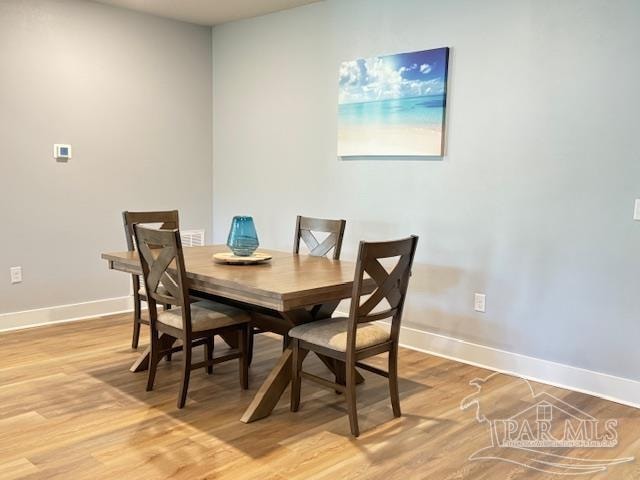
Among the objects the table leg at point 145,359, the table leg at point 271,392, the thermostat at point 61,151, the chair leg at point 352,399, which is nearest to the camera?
the chair leg at point 352,399

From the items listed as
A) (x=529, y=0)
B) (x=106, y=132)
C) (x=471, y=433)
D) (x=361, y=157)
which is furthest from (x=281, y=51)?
(x=471, y=433)

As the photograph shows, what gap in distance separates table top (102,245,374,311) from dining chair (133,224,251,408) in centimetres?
11

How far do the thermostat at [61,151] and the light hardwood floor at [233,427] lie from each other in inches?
59.4

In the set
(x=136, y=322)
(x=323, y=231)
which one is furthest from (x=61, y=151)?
(x=323, y=231)

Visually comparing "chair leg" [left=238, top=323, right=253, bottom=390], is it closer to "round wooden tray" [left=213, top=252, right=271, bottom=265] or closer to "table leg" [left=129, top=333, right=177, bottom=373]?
"round wooden tray" [left=213, top=252, right=271, bottom=265]

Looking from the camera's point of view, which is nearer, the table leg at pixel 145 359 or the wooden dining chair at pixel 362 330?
the wooden dining chair at pixel 362 330

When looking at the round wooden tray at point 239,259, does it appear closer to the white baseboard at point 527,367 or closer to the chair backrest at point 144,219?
the chair backrest at point 144,219

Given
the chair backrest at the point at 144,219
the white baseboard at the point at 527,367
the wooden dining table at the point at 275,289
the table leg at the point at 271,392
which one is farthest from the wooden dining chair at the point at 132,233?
the white baseboard at the point at 527,367

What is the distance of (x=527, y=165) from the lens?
333 centimetres

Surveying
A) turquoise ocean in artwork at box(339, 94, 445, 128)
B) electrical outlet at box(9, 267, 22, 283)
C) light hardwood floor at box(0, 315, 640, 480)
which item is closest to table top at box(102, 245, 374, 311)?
light hardwood floor at box(0, 315, 640, 480)

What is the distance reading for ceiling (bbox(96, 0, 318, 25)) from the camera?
4.39m

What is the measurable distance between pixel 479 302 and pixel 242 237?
5.14 ft

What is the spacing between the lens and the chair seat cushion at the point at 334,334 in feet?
8.59

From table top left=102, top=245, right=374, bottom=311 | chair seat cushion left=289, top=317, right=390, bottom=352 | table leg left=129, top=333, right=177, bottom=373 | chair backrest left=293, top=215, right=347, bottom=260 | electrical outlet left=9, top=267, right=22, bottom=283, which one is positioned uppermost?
chair backrest left=293, top=215, right=347, bottom=260
